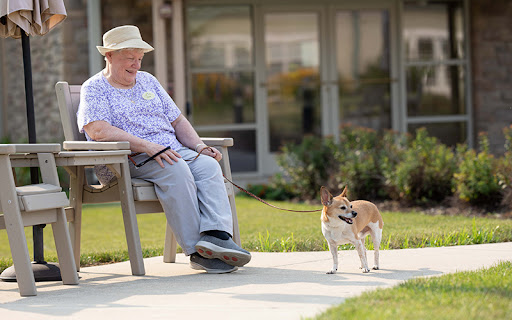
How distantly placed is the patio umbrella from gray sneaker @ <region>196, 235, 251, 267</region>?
82 cm

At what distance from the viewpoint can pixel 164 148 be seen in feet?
13.3

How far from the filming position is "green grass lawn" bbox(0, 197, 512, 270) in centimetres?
472

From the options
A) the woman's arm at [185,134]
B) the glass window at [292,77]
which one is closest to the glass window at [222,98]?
the glass window at [292,77]

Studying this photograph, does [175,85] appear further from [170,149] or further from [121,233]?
[170,149]

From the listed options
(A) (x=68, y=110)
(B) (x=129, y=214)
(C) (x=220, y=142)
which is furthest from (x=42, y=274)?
(C) (x=220, y=142)

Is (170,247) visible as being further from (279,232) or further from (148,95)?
(279,232)

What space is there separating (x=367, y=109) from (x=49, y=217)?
664 cm

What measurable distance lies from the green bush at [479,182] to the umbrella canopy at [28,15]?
3590 millimetres

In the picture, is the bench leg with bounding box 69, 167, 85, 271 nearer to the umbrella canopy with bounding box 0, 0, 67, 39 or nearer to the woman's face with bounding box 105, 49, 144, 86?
the woman's face with bounding box 105, 49, 144, 86

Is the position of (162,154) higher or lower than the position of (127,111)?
lower

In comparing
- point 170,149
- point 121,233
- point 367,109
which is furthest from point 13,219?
point 367,109

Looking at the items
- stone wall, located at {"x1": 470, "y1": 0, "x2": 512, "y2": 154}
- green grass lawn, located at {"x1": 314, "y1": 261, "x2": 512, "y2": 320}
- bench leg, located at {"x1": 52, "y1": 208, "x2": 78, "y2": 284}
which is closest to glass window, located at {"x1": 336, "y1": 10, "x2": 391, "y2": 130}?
stone wall, located at {"x1": 470, "y1": 0, "x2": 512, "y2": 154}

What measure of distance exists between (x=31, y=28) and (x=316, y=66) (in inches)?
227

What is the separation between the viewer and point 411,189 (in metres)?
6.90
